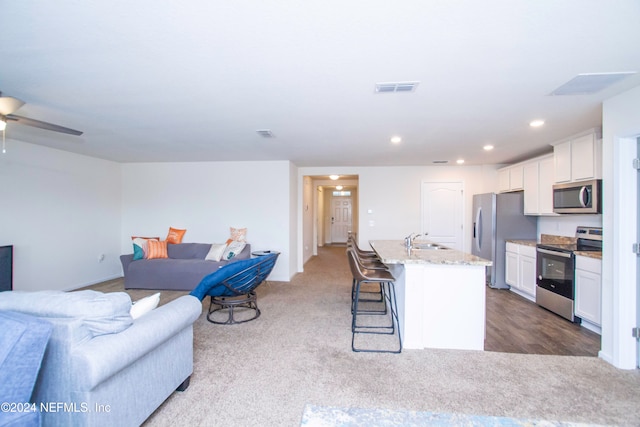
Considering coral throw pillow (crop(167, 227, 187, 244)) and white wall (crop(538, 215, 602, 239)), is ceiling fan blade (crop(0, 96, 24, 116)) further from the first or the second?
white wall (crop(538, 215, 602, 239))

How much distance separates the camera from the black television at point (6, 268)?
12.2 ft

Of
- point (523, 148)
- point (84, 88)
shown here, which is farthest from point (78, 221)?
point (523, 148)

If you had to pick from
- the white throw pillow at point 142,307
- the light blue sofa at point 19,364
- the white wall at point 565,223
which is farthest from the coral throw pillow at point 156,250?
the white wall at point 565,223

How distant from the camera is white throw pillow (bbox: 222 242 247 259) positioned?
5016mm

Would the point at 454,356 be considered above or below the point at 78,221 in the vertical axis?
below

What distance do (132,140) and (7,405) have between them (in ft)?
11.9

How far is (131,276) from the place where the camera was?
4949 mm

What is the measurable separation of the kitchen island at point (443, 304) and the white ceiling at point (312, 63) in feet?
5.12

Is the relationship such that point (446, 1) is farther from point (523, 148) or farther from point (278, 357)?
point (523, 148)

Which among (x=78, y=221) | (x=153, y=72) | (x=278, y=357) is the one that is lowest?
(x=278, y=357)

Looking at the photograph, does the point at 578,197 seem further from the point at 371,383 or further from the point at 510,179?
the point at 371,383

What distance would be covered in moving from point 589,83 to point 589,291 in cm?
229

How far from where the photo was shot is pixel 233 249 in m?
5.07

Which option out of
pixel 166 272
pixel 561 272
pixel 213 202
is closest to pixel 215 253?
pixel 166 272
